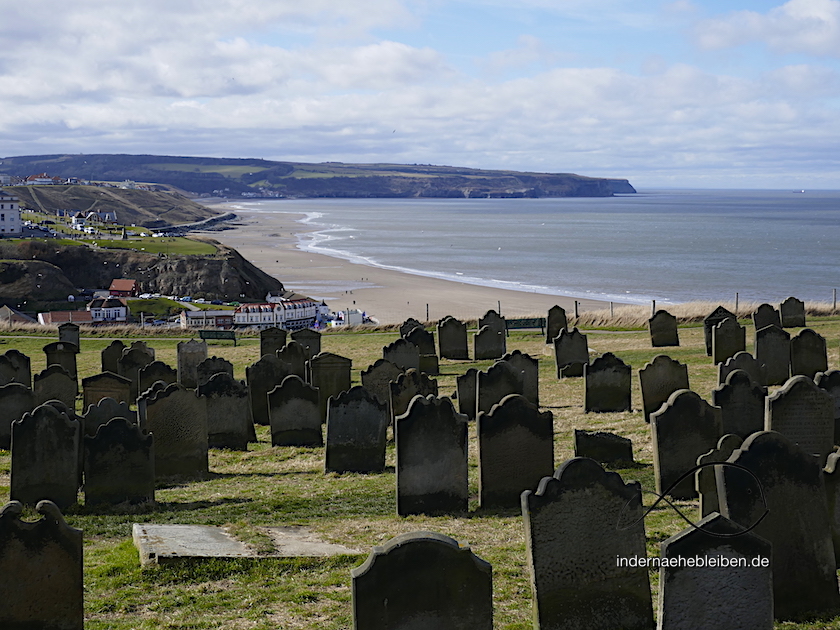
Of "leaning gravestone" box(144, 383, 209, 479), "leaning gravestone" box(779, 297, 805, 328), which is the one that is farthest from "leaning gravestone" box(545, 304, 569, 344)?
"leaning gravestone" box(144, 383, 209, 479)

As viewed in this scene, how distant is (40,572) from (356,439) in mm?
6453

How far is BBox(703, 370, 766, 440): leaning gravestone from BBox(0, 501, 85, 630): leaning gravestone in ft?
25.9

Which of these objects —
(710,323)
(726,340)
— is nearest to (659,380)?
(726,340)

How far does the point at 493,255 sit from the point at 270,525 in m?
94.8

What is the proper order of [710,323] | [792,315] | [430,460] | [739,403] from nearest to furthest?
[430,460] < [739,403] < [710,323] < [792,315]

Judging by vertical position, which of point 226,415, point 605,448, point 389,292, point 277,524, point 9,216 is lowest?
point 389,292

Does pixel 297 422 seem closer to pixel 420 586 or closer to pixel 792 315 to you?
pixel 420 586

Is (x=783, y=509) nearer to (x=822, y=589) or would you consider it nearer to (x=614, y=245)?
(x=822, y=589)

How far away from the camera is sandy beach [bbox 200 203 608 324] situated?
57625 millimetres

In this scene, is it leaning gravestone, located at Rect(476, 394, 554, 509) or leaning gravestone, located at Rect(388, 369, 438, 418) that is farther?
leaning gravestone, located at Rect(388, 369, 438, 418)

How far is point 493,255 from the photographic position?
341 feet

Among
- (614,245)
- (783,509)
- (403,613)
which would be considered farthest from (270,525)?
(614,245)

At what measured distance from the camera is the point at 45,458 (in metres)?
10.8

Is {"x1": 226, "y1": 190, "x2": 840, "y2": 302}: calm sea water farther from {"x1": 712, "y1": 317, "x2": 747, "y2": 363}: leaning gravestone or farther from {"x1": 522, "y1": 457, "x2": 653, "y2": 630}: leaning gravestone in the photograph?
{"x1": 522, "y1": 457, "x2": 653, "y2": 630}: leaning gravestone
